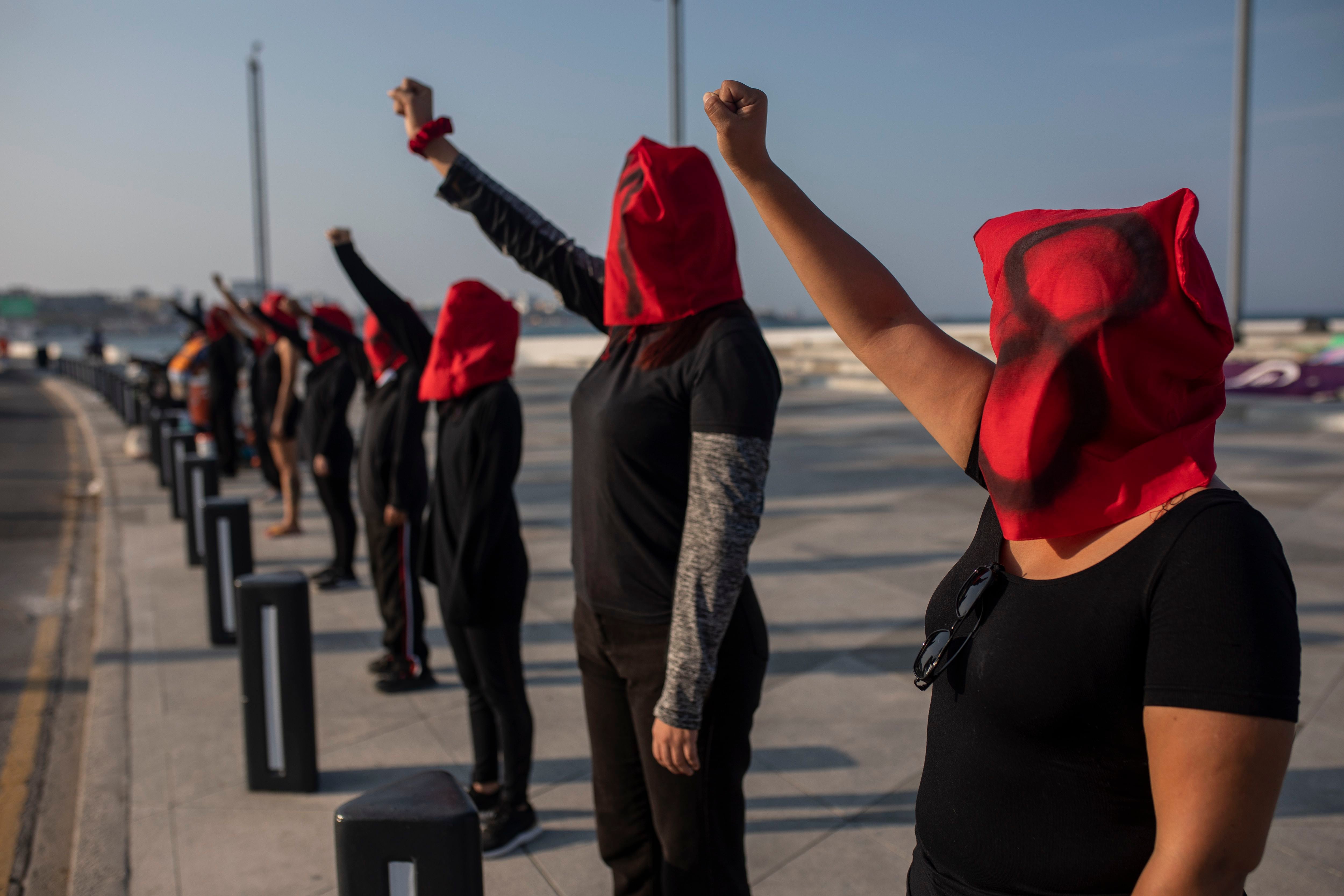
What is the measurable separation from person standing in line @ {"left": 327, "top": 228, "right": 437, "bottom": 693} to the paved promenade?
0.19 metres

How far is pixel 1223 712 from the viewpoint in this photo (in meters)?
1.01

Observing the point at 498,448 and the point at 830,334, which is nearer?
the point at 498,448

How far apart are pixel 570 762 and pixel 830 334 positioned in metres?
33.3

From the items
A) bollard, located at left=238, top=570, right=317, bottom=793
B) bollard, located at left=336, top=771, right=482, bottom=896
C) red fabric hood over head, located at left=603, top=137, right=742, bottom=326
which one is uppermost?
red fabric hood over head, located at left=603, top=137, right=742, bottom=326

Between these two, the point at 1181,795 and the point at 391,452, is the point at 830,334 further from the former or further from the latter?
the point at 1181,795

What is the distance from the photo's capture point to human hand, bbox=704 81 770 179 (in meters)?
1.49

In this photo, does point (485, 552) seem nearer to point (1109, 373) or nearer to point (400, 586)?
point (400, 586)

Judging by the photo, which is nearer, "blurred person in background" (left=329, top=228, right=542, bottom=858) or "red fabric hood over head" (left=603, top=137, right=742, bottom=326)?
"red fabric hood over head" (left=603, top=137, right=742, bottom=326)

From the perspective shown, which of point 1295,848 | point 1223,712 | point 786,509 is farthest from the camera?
point 786,509

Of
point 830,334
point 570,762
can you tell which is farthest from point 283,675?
point 830,334

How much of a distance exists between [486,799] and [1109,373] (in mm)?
2941

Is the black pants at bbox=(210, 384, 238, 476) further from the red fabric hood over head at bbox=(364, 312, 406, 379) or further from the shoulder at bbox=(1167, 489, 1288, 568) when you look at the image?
the shoulder at bbox=(1167, 489, 1288, 568)

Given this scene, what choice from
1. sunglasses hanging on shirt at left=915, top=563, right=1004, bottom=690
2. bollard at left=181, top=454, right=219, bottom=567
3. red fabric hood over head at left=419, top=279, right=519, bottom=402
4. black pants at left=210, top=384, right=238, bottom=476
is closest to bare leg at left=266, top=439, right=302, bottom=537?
bollard at left=181, top=454, right=219, bottom=567

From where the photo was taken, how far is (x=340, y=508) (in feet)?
21.3
